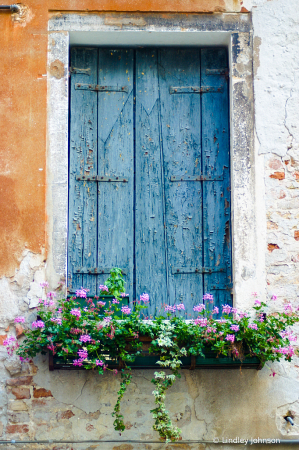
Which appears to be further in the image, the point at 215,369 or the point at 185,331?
the point at 215,369

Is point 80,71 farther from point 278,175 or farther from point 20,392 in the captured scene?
point 20,392

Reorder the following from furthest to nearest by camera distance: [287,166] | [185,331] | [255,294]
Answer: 1. [287,166]
2. [255,294]
3. [185,331]

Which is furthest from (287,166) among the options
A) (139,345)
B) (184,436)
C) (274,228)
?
(184,436)

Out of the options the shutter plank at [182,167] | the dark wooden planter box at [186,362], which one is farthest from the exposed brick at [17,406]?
the shutter plank at [182,167]

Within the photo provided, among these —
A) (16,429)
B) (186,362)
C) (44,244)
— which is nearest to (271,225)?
(186,362)

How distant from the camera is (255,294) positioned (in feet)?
10.4

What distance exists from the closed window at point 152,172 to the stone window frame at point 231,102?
5.5 inches

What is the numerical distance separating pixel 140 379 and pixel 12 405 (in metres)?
0.81

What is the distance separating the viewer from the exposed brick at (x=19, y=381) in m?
3.19

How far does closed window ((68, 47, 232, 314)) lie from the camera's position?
3467 millimetres

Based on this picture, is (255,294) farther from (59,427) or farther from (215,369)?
(59,427)

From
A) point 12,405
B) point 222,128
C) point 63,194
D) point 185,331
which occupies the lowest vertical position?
point 12,405

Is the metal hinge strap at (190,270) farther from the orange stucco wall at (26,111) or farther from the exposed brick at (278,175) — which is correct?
the orange stucco wall at (26,111)

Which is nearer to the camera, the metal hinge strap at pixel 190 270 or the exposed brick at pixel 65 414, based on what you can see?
the exposed brick at pixel 65 414
